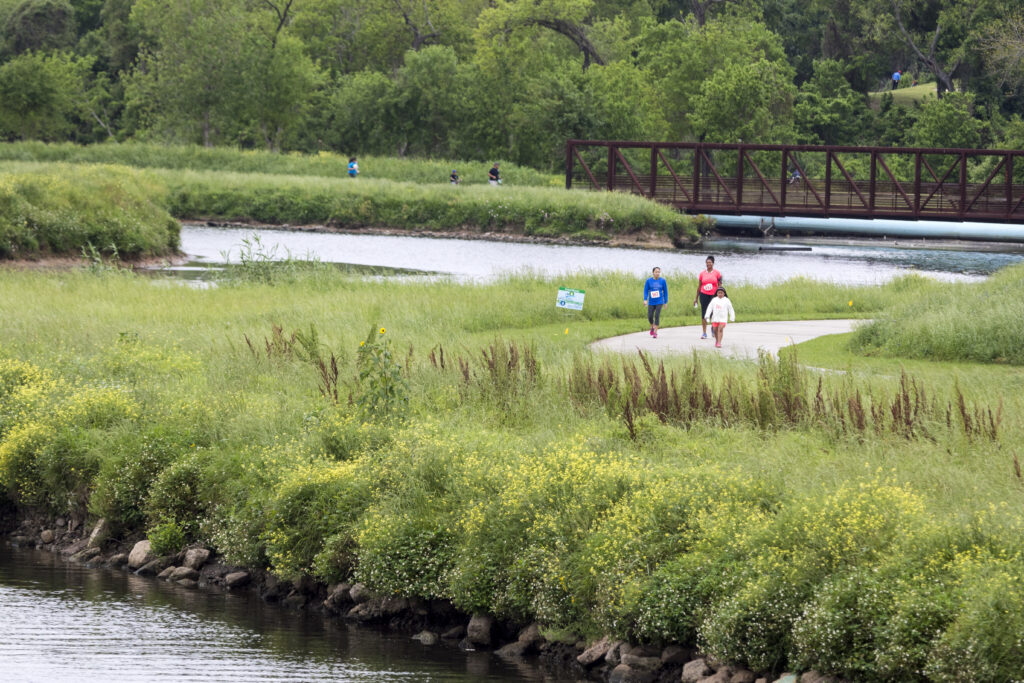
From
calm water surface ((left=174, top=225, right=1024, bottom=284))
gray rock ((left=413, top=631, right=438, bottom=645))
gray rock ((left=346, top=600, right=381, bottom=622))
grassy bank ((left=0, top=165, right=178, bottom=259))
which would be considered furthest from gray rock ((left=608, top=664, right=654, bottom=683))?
calm water surface ((left=174, top=225, right=1024, bottom=284))

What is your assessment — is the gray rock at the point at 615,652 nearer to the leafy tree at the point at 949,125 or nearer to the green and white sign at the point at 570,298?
the green and white sign at the point at 570,298

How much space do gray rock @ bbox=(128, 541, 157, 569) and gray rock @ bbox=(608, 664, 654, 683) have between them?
22.6 ft

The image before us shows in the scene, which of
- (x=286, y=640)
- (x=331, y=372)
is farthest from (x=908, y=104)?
(x=286, y=640)

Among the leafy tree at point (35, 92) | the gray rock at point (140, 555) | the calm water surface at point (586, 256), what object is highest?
the leafy tree at point (35, 92)

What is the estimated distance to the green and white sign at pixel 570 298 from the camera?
2531 cm

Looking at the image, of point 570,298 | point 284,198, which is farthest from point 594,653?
point 284,198

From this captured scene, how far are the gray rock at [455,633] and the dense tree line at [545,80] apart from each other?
231ft

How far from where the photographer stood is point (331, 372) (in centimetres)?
2019

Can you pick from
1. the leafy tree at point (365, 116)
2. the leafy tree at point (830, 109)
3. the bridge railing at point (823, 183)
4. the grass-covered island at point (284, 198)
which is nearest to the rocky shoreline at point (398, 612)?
the grass-covered island at point (284, 198)

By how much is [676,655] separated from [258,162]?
240 feet

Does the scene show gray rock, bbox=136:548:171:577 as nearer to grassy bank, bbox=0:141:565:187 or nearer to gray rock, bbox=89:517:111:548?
gray rock, bbox=89:517:111:548

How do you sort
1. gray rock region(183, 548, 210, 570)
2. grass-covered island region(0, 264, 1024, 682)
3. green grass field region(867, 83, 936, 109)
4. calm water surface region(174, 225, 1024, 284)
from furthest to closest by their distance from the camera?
1. green grass field region(867, 83, 936, 109)
2. calm water surface region(174, 225, 1024, 284)
3. gray rock region(183, 548, 210, 570)
4. grass-covered island region(0, 264, 1024, 682)

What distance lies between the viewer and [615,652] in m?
12.6

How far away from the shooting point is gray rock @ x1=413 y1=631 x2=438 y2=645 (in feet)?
46.5
